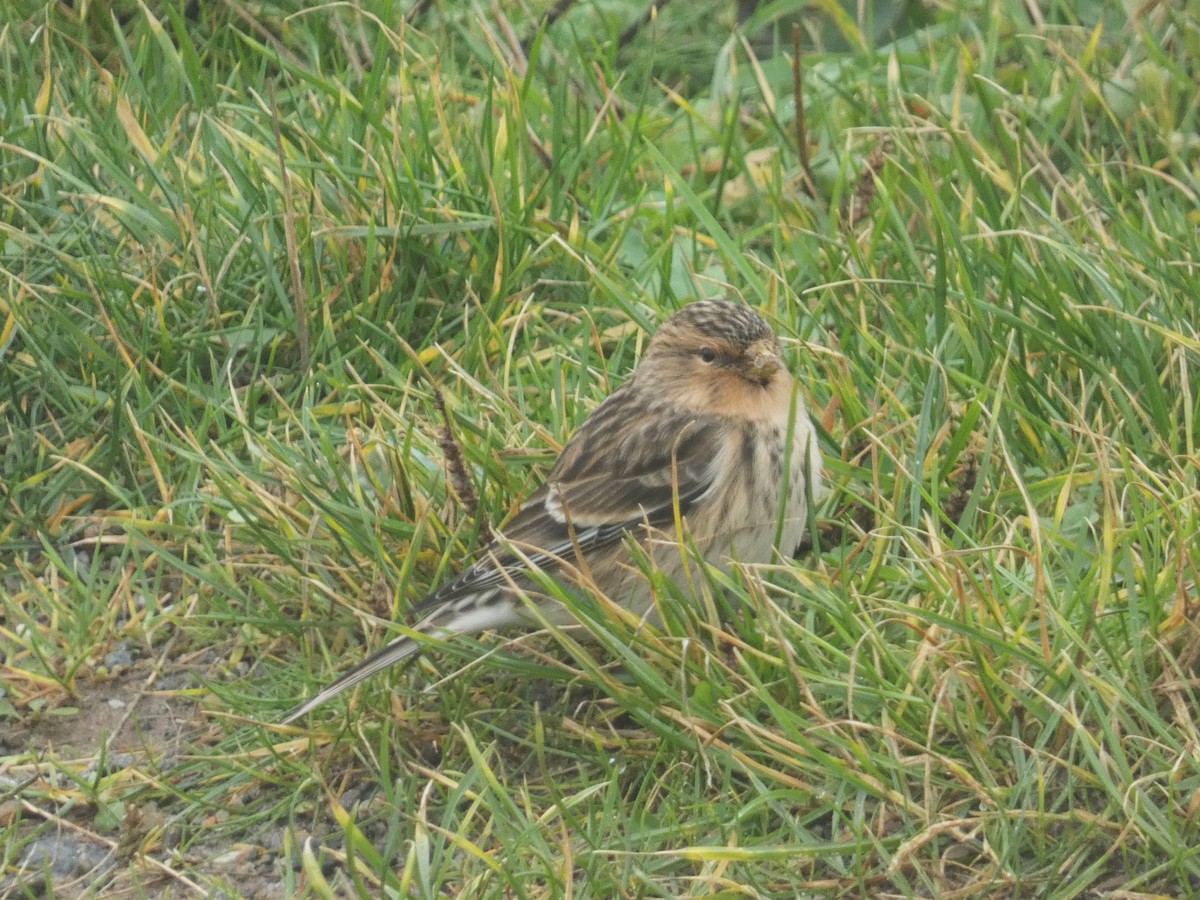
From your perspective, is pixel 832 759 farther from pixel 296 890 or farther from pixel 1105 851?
pixel 296 890

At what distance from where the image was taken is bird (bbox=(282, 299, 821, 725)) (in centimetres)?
416

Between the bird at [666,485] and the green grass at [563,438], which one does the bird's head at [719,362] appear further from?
the green grass at [563,438]

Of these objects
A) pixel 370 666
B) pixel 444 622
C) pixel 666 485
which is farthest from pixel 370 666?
pixel 666 485

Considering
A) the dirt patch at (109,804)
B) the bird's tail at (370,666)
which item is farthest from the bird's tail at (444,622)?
the dirt patch at (109,804)

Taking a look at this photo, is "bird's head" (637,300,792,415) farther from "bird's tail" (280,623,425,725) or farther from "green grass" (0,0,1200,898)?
"bird's tail" (280,623,425,725)

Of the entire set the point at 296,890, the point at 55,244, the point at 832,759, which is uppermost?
the point at 55,244

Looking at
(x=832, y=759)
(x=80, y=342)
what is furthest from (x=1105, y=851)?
(x=80, y=342)

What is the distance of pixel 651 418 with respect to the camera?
15.0 feet

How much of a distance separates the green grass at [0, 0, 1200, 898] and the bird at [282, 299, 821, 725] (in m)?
0.13

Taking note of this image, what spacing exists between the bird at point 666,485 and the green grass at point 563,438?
0.13 meters

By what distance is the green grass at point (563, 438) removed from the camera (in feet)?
11.8

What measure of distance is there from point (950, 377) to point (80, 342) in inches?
97.9

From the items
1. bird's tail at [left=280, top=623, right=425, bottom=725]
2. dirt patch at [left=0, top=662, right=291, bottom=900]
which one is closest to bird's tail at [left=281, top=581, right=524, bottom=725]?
bird's tail at [left=280, top=623, right=425, bottom=725]

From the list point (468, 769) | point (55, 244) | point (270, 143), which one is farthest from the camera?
point (270, 143)
